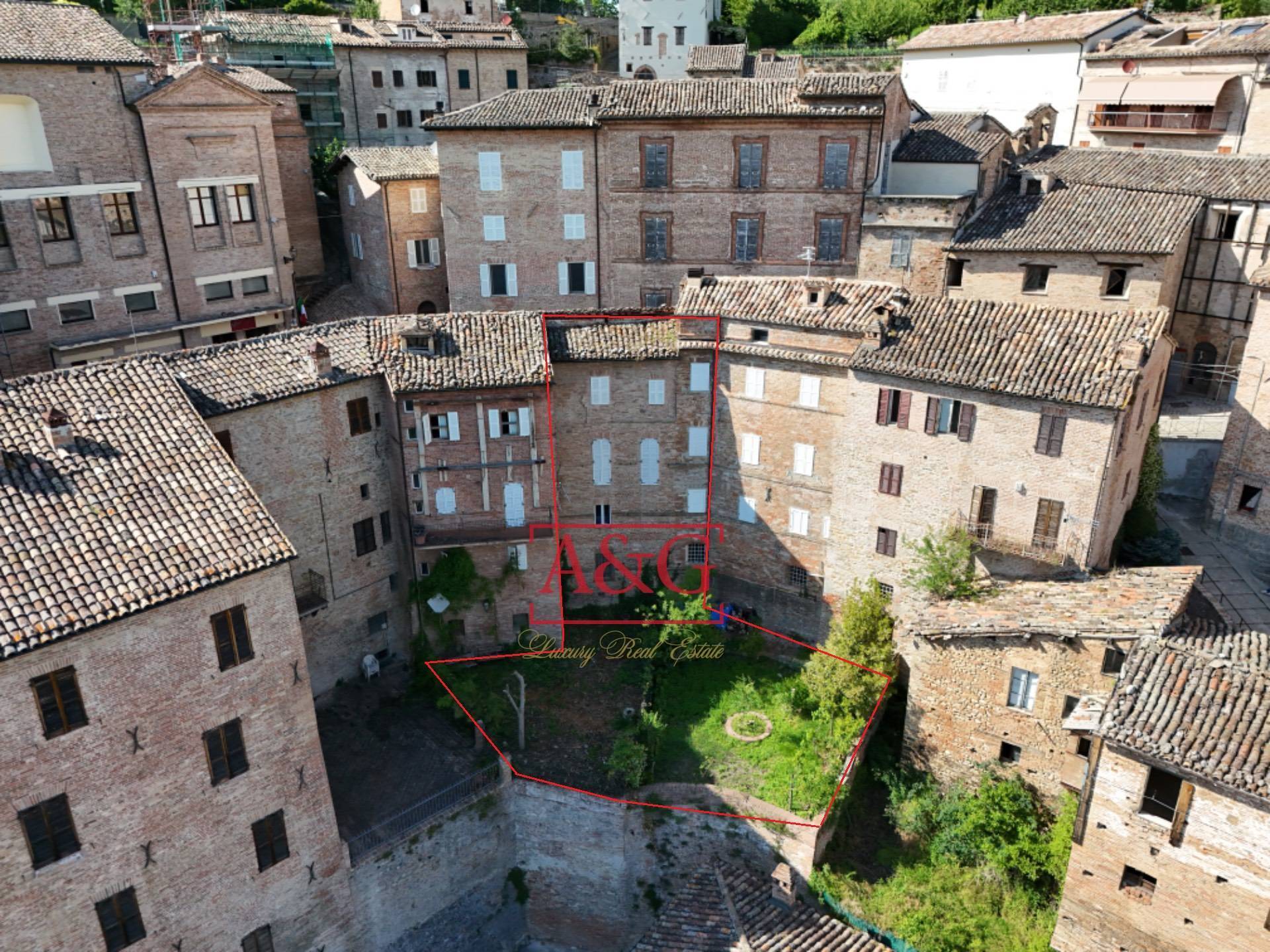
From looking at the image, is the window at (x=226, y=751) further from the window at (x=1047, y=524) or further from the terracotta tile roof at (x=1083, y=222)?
the terracotta tile roof at (x=1083, y=222)

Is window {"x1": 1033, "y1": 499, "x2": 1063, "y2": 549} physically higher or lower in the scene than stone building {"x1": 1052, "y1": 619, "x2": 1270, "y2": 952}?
higher

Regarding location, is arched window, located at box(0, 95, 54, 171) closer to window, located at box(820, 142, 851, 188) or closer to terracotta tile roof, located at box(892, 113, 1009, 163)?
window, located at box(820, 142, 851, 188)

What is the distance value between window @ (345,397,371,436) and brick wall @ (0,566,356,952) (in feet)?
30.9

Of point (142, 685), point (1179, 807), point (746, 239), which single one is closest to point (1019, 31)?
point (746, 239)

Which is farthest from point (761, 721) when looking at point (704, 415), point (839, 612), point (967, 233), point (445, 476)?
point (967, 233)

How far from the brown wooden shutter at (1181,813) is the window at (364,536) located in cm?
2672

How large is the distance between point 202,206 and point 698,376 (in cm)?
2434

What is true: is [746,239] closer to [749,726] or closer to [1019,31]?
[749,726]

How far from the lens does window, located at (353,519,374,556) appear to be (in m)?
35.2

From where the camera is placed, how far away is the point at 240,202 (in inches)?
1757

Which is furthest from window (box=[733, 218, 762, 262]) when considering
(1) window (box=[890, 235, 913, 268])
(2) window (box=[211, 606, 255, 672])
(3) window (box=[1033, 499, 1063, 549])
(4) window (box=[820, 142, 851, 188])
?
(2) window (box=[211, 606, 255, 672])

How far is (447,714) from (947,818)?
17.5 metres

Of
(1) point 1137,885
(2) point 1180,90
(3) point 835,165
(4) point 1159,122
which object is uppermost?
(2) point 1180,90

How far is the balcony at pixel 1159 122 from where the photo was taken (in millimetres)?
52219
